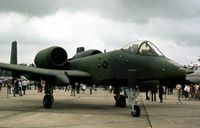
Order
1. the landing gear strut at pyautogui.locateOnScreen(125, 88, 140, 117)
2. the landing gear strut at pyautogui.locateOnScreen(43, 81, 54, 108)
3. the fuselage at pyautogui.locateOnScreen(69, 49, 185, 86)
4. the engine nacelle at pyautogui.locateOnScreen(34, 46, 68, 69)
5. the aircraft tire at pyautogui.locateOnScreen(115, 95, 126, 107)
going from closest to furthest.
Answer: the landing gear strut at pyautogui.locateOnScreen(125, 88, 140, 117), the fuselage at pyautogui.locateOnScreen(69, 49, 185, 86), the landing gear strut at pyautogui.locateOnScreen(43, 81, 54, 108), the engine nacelle at pyautogui.locateOnScreen(34, 46, 68, 69), the aircraft tire at pyautogui.locateOnScreen(115, 95, 126, 107)

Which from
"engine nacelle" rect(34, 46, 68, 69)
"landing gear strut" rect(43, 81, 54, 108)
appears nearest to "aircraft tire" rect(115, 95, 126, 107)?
"engine nacelle" rect(34, 46, 68, 69)

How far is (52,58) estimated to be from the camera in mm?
19422

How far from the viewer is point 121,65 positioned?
53.5 feet

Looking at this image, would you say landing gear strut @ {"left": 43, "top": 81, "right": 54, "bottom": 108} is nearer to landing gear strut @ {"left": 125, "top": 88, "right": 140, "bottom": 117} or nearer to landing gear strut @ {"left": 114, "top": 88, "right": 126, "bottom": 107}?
landing gear strut @ {"left": 114, "top": 88, "right": 126, "bottom": 107}

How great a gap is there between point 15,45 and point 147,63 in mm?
10783

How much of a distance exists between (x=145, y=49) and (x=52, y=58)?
5.98m

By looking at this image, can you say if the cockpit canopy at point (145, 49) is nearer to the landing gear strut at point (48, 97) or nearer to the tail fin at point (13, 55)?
the landing gear strut at point (48, 97)

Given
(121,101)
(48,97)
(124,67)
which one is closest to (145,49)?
(124,67)

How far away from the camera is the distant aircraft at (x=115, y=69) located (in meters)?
14.7

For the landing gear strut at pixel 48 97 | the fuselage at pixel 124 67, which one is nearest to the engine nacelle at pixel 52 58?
the fuselage at pixel 124 67

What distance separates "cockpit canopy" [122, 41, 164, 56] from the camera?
15.8m

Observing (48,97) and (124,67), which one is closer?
(124,67)

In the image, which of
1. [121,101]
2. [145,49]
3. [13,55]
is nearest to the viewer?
[145,49]

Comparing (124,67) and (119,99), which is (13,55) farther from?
(124,67)
